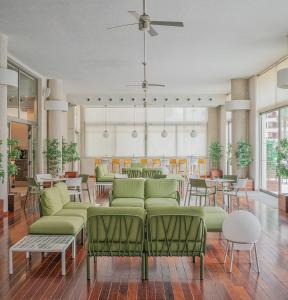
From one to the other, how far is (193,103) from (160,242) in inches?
514

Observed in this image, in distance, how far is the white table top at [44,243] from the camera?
4184mm

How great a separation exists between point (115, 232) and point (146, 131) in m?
14.6

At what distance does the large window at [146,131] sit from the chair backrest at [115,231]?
14.4 metres

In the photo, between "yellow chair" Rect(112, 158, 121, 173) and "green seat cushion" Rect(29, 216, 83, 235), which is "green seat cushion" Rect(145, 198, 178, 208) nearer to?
"green seat cushion" Rect(29, 216, 83, 235)

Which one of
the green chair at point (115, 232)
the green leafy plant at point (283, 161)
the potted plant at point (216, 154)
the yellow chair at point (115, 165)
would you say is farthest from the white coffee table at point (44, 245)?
the potted plant at point (216, 154)

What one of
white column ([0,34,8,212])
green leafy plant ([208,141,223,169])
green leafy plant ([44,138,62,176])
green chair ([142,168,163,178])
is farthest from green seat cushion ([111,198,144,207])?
green leafy plant ([208,141,223,169])

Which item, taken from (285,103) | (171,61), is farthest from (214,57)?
(285,103)

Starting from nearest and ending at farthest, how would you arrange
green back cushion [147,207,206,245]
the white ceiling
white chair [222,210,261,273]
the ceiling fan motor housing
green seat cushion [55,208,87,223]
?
1. green back cushion [147,207,206,245]
2. white chair [222,210,261,273]
3. the ceiling fan motor housing
4. green seat cushion [55,208,87,223]
5. the white ceiling

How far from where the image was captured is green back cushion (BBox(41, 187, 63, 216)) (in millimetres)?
5293

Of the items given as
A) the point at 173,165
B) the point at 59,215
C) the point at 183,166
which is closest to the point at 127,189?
the point at 59,215

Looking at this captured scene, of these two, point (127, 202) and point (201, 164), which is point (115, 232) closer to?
point (127, 202)

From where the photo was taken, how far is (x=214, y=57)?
983 centimetres

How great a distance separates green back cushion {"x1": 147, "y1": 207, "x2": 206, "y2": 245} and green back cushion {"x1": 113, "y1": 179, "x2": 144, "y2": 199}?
3.16 m

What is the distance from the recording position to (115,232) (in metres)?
3.99
